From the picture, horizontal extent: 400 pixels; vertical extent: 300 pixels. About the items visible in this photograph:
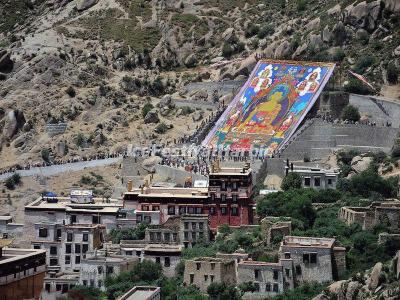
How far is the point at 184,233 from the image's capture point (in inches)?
3474

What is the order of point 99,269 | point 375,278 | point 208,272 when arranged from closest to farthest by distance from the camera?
point 375,278 < point 208,272 < point 99,269

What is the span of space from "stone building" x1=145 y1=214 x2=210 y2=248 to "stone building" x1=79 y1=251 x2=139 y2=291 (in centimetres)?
390

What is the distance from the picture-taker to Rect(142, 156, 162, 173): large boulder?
105000 millimetres

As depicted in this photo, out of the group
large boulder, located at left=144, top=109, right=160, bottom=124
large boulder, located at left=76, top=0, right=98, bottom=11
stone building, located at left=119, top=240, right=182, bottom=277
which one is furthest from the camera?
large boulder, located at left=76, top=0, right=98, bottom=11

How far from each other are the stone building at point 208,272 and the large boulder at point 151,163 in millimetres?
22874

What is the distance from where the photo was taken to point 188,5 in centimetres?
13650

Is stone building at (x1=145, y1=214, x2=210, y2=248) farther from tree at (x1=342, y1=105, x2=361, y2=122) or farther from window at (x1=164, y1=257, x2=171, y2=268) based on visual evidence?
tree at (x1=342, y1=105, x2=361, y2=122)

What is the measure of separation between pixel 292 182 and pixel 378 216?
11476 mm

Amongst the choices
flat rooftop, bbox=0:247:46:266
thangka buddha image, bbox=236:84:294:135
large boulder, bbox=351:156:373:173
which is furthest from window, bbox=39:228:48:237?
thangka buddha image, bbox=236:84:294:135

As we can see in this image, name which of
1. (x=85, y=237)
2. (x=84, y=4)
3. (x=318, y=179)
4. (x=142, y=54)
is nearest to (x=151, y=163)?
(x=318, y=179)

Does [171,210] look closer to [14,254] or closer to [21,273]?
[14,254]

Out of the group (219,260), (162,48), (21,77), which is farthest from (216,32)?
(219,260)

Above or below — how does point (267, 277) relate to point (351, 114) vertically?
below

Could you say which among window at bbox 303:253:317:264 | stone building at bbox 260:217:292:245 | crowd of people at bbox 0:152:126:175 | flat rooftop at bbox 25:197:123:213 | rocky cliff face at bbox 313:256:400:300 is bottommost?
rocky cliff face at bbox 313:256:400:300
